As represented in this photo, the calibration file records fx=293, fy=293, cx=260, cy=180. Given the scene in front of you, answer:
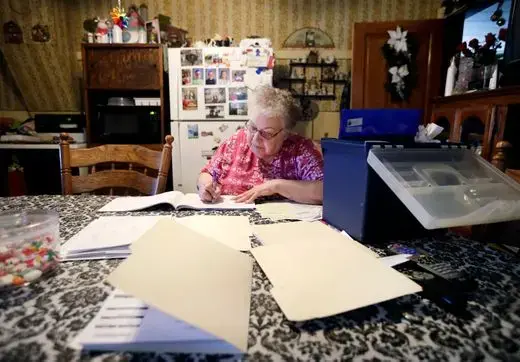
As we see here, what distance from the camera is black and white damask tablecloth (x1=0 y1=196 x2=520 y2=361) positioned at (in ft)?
1.06

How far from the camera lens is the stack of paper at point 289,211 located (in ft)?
2.72

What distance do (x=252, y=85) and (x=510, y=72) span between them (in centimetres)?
176

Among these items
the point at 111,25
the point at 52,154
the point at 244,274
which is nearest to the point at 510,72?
the point at 244,274

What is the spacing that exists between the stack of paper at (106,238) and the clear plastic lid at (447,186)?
541mm

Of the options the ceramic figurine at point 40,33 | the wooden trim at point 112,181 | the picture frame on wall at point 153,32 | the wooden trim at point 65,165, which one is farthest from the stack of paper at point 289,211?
the ceramic figurine at point 40,33

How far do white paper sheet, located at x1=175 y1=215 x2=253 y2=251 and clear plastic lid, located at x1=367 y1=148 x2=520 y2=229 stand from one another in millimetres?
319

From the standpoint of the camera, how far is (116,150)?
124 cm

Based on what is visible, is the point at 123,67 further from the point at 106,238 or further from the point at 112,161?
the point at 106,238

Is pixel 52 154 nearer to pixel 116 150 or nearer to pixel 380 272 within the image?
pixel 116 150

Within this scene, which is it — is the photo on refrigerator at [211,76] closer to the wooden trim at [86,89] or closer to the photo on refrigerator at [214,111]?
the photo on refrigerator at [214,111]

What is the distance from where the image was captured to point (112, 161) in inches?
48.9

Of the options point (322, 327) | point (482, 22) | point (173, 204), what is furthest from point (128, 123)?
point (482, 22)

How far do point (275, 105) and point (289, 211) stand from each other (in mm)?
549

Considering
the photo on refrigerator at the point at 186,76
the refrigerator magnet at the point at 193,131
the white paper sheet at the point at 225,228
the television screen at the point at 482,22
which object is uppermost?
the television screen at the point at 482,22
